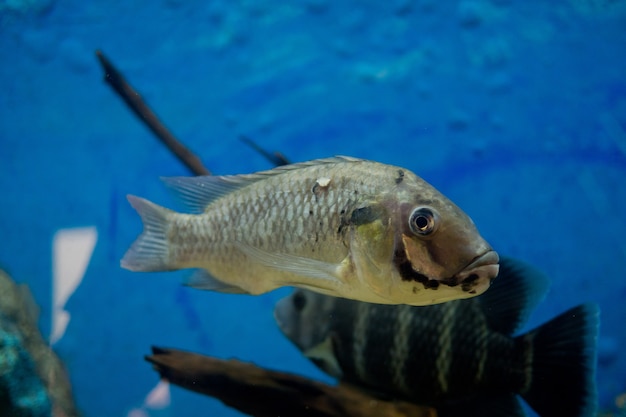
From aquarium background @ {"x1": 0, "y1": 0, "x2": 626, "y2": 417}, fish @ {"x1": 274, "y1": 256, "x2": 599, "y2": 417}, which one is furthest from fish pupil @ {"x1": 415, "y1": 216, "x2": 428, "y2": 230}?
aquarium background @ {"x1": 0, "y1": 0, "x2": 626, "y2": 417}

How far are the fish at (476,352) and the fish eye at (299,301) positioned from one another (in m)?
0.19

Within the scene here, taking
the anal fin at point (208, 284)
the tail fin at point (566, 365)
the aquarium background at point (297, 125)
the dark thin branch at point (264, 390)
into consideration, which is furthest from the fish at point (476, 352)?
the aquarium background at point (297, 125)

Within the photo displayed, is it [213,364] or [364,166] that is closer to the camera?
[364,166]

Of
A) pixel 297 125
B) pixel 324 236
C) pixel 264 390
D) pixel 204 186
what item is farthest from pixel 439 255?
pixel 297 125

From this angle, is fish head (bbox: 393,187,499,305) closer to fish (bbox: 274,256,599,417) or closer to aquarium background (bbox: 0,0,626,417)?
fish (bbox: 274,256,599,417)

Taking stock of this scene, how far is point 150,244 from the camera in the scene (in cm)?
198

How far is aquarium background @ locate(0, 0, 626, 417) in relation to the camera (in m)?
6.45

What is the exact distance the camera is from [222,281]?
1.92 metres

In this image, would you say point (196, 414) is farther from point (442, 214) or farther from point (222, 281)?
point (442, 214)

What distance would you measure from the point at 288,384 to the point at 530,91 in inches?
254

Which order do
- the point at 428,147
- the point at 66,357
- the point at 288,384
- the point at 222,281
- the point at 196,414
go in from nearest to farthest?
the point at 222,281 → the point at 288,384 → the point at 66,357 → the point at 196,414 → the point at 428,147

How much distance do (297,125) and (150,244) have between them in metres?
5.50

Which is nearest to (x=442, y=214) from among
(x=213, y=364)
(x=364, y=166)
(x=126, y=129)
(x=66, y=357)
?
(x=364, y=166)

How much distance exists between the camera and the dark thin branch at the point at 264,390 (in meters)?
2.12
